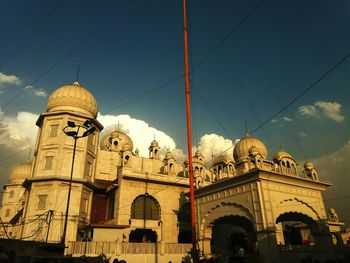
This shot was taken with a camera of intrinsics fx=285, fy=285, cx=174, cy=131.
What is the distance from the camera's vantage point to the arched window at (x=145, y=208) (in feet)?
101

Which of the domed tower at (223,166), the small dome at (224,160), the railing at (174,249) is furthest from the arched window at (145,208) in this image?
the small dome at (224,160)

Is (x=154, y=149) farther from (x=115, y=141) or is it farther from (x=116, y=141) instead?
(x=115, y=141)

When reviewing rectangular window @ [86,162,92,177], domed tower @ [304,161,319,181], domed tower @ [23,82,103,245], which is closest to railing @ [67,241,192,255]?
domed tower @ [23,82,103,245]

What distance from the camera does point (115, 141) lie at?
1924 inches

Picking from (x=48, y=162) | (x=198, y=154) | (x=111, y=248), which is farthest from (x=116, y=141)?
(x=111, y=248)

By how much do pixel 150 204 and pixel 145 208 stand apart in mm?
800

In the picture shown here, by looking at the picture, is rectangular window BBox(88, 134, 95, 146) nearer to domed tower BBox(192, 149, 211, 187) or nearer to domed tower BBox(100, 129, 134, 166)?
domed tower BBox(100, 129, 134, 166)

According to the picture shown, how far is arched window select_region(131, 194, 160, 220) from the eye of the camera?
1207 inches

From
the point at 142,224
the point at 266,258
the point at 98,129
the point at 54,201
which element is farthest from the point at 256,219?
the point at 98,129

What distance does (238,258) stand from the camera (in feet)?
71.3

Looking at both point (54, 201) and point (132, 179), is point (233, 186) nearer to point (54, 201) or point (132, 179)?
point (132, 179)

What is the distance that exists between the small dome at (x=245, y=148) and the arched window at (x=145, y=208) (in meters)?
16.0

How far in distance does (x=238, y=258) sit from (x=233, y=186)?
5.49 metres

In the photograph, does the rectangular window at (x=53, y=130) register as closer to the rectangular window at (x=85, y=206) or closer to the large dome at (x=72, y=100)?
the large dome at (x=72, y=100)
